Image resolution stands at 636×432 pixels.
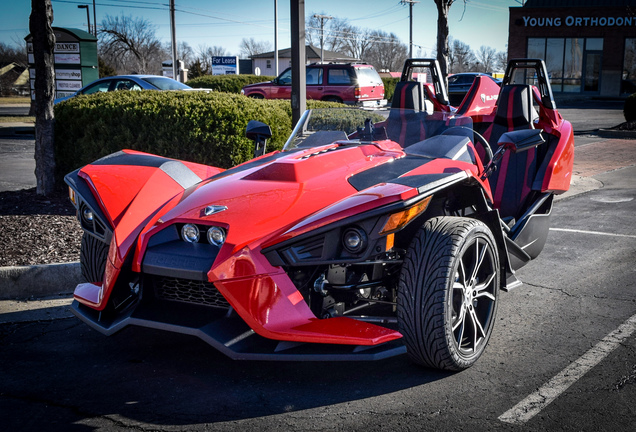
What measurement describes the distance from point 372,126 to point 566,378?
210 centimetres

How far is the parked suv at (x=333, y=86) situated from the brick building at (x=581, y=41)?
19716 mm

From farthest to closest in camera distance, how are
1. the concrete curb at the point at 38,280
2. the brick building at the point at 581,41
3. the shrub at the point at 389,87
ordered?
1. the brick building at the point at 581,41
2. the shrub at the point at 389,87
3. the concrete curb at the point at 38,280

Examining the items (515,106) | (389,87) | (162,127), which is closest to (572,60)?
(389,87)

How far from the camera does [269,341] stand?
9.87ft

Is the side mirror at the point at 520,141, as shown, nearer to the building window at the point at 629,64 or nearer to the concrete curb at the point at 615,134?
the concrete curb at the point at 615,134

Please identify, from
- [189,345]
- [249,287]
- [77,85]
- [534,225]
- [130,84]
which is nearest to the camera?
[249,287]

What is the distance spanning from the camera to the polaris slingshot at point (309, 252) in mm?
2965

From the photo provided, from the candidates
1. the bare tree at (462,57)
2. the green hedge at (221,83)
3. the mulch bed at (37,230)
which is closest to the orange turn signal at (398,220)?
the mulch bed at (37,230)

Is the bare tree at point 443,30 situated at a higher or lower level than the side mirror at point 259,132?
higher

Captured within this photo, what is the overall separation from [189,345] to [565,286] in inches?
115

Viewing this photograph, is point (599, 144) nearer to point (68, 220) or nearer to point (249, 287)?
point (68, 220)

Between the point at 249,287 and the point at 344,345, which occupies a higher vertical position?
the point at 249,287

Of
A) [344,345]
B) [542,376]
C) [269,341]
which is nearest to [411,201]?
[344,345]

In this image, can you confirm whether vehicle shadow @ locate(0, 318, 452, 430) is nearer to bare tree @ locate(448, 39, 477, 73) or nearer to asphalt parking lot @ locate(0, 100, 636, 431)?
asphalt parking lot @ locate(0, 100, 636, 431)
